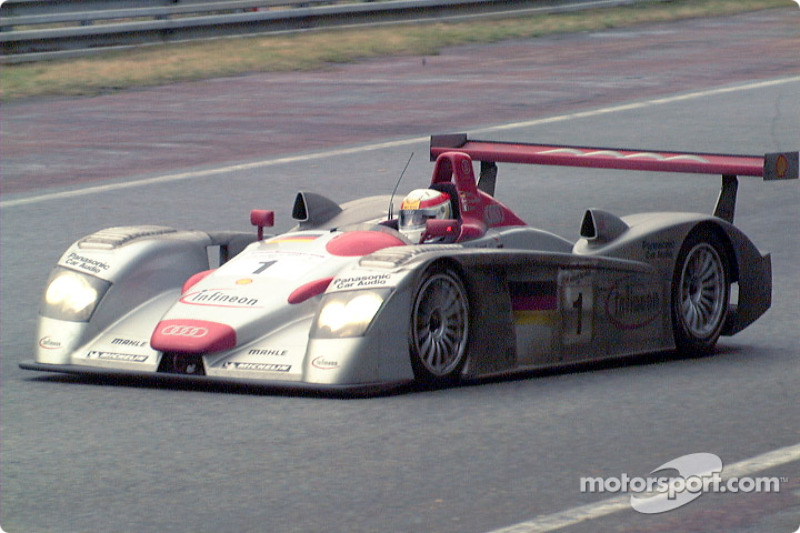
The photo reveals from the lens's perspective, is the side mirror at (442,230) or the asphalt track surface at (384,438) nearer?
the asphalt track surface at (384,438)

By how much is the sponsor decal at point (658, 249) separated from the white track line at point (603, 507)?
225 centimetres

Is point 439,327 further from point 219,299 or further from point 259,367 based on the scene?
point 219,299

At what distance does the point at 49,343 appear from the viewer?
26.7 ft

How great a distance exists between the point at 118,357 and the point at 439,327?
1568mm

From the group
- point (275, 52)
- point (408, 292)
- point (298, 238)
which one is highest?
point (275, 52)

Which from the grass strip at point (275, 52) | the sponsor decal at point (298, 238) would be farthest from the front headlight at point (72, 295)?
the grass strip at point (275, 52)

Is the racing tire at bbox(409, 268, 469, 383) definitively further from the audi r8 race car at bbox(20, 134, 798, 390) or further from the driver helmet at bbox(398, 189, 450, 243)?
the driver helmet at bbox(398, 189, 450, 243)

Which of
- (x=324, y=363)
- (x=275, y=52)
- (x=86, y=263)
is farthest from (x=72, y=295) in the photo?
(x=275, y=52)

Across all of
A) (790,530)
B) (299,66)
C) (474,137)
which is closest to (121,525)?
(790,530)

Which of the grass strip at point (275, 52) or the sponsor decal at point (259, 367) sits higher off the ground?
the grass strip at point (275, 52)

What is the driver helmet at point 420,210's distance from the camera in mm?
8445

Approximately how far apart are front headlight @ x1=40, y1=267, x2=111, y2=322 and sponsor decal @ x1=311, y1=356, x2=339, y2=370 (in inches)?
55.5

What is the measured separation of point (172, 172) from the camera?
1650cm

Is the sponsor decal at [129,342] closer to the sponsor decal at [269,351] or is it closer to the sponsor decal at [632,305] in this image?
the sponsor decal at [269,351]
